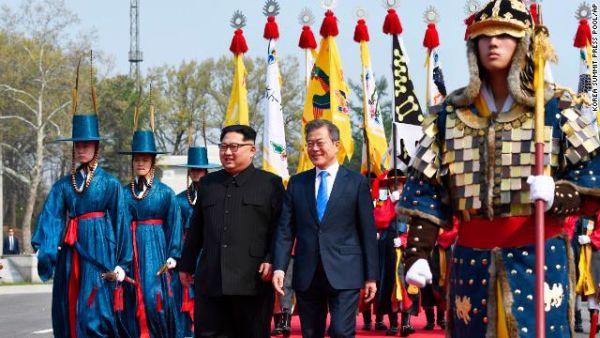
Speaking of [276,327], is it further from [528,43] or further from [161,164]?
[161,164]

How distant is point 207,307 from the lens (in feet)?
26.6

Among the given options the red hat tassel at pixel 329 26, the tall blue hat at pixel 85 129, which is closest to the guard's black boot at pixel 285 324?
the tall blue hat at pixel 85 129

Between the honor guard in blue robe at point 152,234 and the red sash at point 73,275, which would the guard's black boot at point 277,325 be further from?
the red sash at point 73,275

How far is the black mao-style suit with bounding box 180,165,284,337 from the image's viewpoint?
26.3 feet

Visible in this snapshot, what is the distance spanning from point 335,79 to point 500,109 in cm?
992

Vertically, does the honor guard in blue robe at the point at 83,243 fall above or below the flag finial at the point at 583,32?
below

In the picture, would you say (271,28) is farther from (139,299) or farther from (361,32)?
(139,299)

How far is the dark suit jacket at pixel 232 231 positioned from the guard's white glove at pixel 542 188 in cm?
307

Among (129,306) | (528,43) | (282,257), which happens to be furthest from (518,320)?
(129,306)

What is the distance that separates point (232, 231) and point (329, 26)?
8322mm

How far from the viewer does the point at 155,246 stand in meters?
12.1

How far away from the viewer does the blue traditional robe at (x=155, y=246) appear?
39.1 ft

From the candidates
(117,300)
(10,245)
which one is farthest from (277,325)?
(10,245)

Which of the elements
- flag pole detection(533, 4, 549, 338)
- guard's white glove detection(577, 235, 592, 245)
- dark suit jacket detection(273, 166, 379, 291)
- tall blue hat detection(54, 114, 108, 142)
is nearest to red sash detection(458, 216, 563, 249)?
flag pole detection(533, 4, 549, 338)
